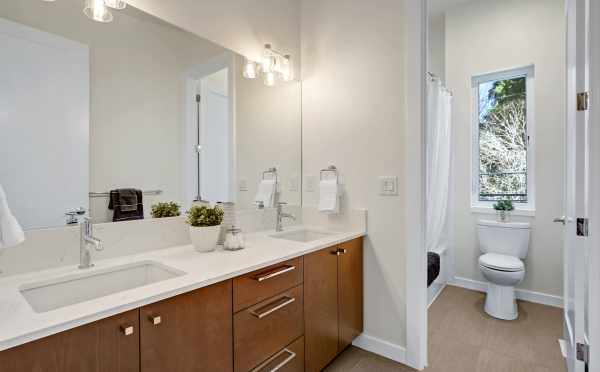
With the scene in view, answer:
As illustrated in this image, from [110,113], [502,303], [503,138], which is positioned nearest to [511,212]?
[503,138]

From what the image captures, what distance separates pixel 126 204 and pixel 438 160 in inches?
97.4

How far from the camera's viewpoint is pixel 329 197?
203 cm

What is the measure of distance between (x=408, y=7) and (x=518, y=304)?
2.68 metres

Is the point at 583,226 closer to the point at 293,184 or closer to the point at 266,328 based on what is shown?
the point at 266,328

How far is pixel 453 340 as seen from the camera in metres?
2.08

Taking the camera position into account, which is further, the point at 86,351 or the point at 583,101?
the point at 583,101

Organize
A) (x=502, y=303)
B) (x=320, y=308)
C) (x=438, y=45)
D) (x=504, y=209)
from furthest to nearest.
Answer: (x=438, y=45), (x=504, y=209), (x=502, y=303), (x=320, y=308)

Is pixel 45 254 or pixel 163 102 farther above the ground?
pixel 163 102

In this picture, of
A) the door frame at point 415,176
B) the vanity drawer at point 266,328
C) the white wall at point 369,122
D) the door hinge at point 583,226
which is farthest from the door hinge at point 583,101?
the vanity drawer at point 266,328

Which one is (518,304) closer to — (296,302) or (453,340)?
(453,340)

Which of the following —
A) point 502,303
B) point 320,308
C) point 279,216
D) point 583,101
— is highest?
point 583,101

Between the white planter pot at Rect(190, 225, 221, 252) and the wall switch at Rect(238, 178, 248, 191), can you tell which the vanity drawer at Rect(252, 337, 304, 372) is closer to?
the white planter pot at Rect(190, 225, 221, 252)

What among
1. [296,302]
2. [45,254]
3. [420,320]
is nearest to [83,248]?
[45,254]

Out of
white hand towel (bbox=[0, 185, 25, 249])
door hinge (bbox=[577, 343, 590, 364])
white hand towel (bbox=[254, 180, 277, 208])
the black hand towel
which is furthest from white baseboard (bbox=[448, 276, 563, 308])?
white hand towel (bbox=[0, 185, 25, 249])
